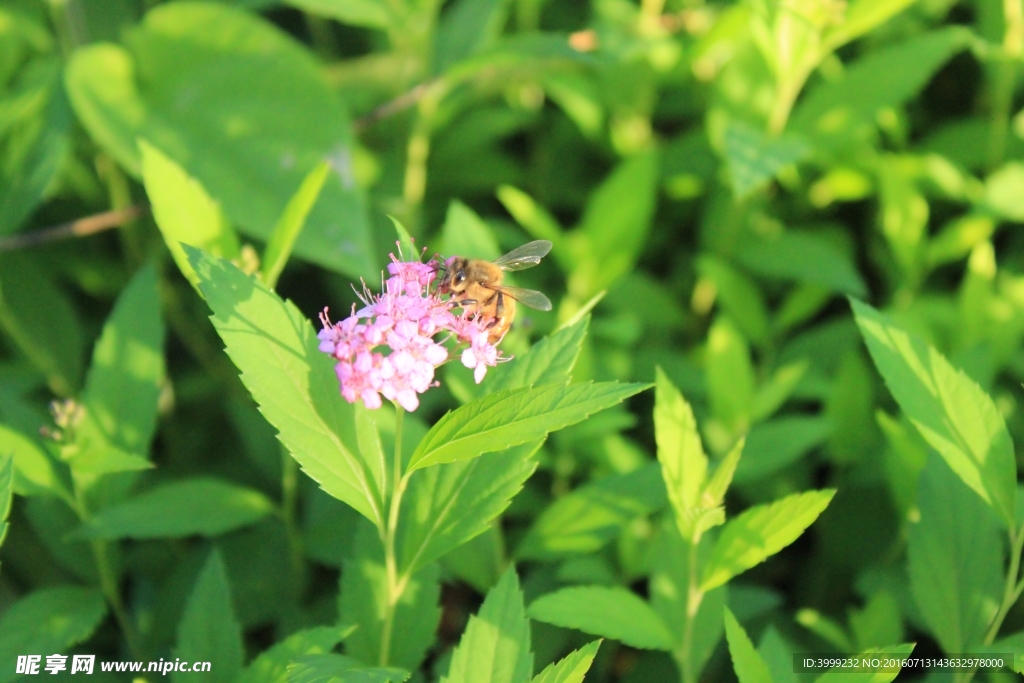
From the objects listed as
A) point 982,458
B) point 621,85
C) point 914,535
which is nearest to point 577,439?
point 914,535

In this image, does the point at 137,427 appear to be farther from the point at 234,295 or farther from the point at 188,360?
the point at 188,360

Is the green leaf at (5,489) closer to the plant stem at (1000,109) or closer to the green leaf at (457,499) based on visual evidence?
the green leaf at (457,499)

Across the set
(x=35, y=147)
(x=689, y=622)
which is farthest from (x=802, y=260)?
(x=35, y=147)

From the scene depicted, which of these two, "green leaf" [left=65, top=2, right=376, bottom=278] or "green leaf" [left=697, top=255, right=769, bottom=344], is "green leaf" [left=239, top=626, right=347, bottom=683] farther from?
"green leaf" [left=697, top=255, right=769, bottom=344]

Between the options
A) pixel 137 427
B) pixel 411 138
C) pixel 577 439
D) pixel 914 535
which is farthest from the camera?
pixel 411 138

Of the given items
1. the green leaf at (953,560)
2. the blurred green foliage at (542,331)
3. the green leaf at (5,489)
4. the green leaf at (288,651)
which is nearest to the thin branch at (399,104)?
the blurred green foliage at (542,331)

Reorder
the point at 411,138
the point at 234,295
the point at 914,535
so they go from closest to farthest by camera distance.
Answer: the point at 234,295
the point at 914,535
the point at 411,138

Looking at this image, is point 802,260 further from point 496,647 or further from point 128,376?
point 128,376
